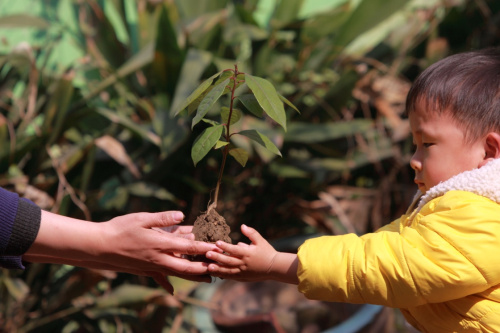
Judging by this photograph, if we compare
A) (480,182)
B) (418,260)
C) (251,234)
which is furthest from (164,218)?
(480,182)

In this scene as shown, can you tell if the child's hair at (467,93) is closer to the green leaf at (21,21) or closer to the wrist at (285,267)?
the wrist at (285,267)

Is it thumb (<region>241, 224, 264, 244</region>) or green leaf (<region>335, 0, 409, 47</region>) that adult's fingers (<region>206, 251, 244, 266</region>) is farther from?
green leaf (<region>335, 0, 409, 47</region>)

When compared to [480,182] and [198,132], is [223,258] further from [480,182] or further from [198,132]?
[198,132]

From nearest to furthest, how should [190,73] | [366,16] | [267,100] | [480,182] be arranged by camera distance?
[267,100], [480,182], [190,73], [366,16]

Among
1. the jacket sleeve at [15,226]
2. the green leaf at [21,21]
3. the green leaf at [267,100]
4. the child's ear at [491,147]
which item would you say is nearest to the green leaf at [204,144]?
the green leaf at [267,100]

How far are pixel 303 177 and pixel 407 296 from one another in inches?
68.8

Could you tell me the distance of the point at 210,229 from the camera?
1643 mm

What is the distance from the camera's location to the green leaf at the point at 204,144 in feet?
4.91

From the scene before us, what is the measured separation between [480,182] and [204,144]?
622 millimetres

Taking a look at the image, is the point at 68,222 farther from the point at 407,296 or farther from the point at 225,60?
the point at 225,60

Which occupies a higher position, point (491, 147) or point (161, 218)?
point (491, 147)

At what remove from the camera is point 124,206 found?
2.93m

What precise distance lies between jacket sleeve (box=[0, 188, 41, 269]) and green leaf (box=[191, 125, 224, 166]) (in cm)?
49

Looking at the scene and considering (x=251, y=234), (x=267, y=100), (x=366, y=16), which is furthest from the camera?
(x=366, y=16)
